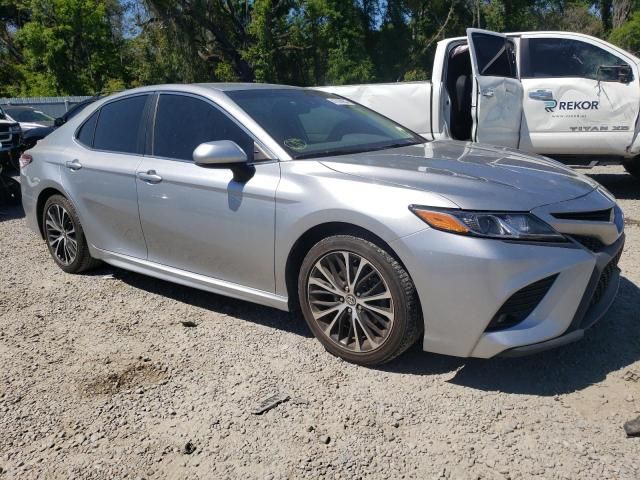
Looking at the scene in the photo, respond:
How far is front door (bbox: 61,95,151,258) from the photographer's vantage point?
173 inches

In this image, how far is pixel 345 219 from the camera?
322 cm

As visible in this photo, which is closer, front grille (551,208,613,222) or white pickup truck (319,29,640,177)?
front grille (551,208,613,222)

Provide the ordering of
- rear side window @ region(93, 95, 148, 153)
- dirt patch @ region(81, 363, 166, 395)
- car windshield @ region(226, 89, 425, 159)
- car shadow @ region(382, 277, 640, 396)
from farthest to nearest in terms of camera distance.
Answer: rear side window @ region(93, 95, 148, 153), car windshield @ region(226, 89, 425, 159), dirt patch @ region(81, 363, 166, 395), car shadow @ region(382, 277, 640, 396)

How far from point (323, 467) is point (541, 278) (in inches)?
52.2

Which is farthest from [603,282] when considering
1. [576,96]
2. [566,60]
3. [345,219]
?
[566,60]

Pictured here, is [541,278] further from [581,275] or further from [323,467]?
[323,467]

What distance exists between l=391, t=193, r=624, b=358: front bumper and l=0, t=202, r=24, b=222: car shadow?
22.4ft

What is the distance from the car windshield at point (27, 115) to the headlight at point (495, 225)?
1541 cm

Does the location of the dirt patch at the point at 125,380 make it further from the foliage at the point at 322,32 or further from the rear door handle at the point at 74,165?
the foliage at the point at 322,32

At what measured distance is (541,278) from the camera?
2869 millimetres

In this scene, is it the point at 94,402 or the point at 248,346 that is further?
the point at 248,346

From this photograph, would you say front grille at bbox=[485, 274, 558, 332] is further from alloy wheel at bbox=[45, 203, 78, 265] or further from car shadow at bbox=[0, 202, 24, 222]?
car shadow at bbox=[0, 202, 24, 222]

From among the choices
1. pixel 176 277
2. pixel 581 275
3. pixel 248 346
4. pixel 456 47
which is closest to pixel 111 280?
pixel 176 277

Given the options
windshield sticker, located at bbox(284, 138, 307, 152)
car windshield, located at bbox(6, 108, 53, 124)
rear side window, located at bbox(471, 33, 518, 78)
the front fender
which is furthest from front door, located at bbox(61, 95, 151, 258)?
car windshield, located at bbox(6, 108, 53, 124)
